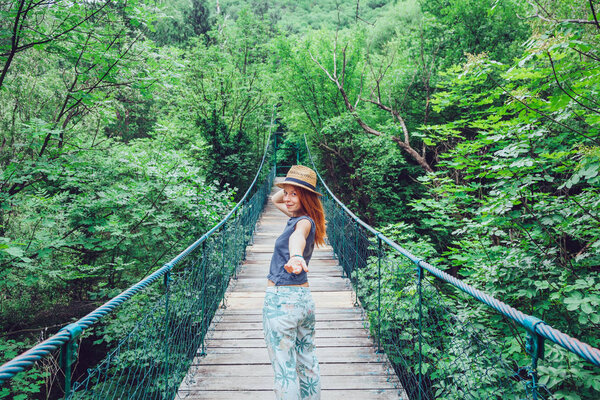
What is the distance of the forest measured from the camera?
264cm

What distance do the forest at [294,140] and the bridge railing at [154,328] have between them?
635 millimetres

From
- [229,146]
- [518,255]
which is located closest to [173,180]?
[518,255]

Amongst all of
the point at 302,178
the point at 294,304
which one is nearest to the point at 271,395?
the point at 294,304

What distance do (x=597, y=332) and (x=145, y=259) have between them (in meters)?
6.32

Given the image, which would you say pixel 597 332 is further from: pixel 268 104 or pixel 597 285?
pixel 268 104

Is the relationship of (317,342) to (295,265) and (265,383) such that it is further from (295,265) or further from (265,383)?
(295,265)

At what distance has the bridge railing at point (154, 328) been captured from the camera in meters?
1.13

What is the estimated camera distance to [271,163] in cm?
1908

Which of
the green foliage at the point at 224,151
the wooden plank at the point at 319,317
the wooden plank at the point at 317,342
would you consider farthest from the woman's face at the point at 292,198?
the green foliage at the point at 224,151

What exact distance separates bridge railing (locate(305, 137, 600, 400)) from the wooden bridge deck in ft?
0.68

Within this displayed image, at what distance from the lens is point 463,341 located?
2127mm

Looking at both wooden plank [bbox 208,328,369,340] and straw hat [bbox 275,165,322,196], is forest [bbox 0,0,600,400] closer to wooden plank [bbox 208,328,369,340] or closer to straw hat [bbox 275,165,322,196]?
wooden plank [bbox 208,328,369,340]

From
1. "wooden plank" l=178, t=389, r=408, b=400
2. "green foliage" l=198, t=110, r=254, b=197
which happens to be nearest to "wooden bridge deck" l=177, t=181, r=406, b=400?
"wooden plank" l=178, t=389, r=408, b=400

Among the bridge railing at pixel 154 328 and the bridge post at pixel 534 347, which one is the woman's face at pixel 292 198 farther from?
the bridge post at pixel 534 347
